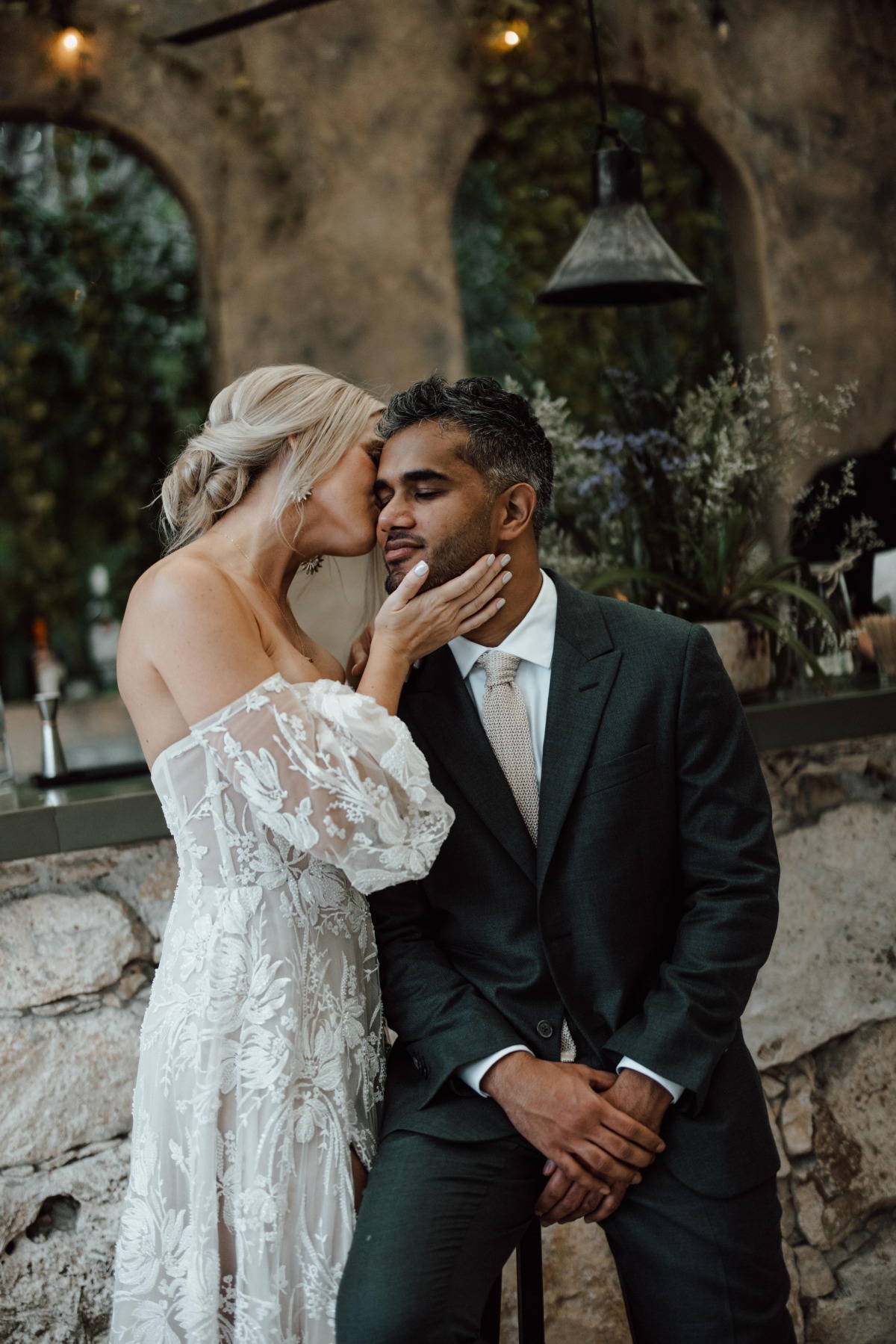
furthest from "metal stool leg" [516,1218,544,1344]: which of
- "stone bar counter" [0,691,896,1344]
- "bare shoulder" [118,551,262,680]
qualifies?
"bare shoulder" [118,551,262,680]

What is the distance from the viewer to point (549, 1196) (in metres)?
1.65

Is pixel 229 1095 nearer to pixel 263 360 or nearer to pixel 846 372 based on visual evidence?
pixel 263 360

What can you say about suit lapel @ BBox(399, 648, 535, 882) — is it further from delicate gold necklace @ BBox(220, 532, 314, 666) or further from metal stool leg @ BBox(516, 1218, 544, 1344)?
metal stool leg @ BBox(516, 1218, 544, 1344)

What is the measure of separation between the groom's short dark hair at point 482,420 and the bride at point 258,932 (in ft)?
0.54

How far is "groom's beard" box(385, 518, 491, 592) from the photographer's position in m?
1.81

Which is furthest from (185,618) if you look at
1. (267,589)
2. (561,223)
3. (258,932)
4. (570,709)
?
(561,223)

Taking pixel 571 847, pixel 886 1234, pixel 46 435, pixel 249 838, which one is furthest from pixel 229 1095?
pixel 46 435

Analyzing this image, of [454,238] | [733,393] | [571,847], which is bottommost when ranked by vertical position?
[571,847]

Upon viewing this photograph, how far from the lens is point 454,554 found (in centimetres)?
182

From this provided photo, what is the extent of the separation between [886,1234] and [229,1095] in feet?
5.50

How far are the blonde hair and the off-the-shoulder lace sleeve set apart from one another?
406mm

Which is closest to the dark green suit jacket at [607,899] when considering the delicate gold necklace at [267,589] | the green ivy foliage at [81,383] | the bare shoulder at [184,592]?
the delicate gold necklace at [267,589]

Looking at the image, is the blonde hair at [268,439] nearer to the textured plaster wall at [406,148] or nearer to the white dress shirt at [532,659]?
the white dress shirt at [532,659]

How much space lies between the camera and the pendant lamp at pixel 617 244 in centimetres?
268
